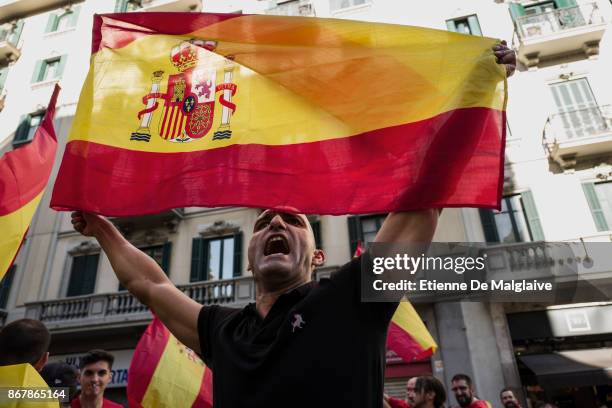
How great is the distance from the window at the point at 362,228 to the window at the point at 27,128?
13.8 m

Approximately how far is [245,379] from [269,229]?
0.78m

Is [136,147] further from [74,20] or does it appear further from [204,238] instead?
[74,20]

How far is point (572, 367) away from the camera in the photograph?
392 inches

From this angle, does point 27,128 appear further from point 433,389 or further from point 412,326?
point 433,389

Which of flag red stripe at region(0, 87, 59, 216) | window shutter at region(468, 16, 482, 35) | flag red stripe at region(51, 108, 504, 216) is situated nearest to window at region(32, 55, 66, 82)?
window shutter at region(468, 16, 482, 35)

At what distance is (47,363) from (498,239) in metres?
11.4

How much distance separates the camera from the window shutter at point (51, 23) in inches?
829

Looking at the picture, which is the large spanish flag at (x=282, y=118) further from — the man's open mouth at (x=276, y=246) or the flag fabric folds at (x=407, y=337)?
the flag fabric folds at (x=407, y=337)

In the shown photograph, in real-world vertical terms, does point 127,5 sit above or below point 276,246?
above

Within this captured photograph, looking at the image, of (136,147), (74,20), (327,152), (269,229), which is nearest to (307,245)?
(269,229)

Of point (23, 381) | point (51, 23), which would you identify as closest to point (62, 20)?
point (51, 23)

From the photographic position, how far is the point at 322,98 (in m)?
2.64

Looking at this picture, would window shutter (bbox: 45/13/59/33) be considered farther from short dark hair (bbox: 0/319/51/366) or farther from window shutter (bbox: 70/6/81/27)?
short dark hair (bbox: 0/319/51/366)

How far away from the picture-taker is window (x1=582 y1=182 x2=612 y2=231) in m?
11.6
